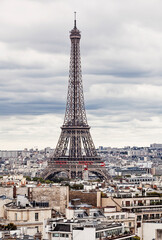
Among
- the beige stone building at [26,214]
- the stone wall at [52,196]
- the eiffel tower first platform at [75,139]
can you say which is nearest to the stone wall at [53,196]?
the stone wall at [52,196]

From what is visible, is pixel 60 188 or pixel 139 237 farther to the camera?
pixel 60 188

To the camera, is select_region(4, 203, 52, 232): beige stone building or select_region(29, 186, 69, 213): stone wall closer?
select_region(4, 203, 52, 232): beige stone building

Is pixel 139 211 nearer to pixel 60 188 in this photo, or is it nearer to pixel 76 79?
pixel 60 188

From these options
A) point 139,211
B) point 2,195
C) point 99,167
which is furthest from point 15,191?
point 99,167

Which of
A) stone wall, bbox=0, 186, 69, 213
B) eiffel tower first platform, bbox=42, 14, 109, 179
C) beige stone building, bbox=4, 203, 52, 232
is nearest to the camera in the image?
beige stone building, bbox=4, 203, 52, 232

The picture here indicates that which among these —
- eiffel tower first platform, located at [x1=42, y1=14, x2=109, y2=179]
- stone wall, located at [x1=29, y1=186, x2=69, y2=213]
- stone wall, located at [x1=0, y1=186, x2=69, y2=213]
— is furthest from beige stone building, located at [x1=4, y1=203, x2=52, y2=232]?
eiffel tower first platform, located at [x1=42, y1=14, x2=109, y2=179]

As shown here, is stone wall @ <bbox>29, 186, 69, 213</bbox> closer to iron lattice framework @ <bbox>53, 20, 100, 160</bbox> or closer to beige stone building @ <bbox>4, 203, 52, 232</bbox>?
beige stone building @ <bbox>4, 203, 52, 232</bbox>

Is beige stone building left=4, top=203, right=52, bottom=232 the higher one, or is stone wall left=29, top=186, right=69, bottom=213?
stone wall left=29, top=186, right=69, bottom=213

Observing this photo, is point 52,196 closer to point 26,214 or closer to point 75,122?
point 26,214
